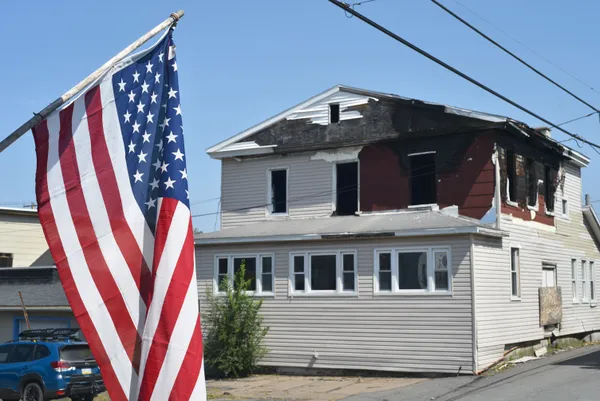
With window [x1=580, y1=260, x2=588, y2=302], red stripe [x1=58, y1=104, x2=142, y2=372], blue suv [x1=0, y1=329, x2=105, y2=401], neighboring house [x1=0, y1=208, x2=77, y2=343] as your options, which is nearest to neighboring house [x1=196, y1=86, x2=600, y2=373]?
window [x1=580, y1=260, x2=588, y2=302]

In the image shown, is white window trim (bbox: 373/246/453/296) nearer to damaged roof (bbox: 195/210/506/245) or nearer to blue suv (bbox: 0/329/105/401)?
damaged roof (bbox: 195/210/506/245)

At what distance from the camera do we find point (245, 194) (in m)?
29.3

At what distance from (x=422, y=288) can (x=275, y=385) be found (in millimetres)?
5154

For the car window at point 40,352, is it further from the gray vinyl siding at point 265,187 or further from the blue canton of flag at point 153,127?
the blue canton of flag at point 153,127

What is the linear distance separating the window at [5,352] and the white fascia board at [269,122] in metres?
11.2

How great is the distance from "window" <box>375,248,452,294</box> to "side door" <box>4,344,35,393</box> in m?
10.1

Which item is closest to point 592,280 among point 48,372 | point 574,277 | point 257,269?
point 574,277

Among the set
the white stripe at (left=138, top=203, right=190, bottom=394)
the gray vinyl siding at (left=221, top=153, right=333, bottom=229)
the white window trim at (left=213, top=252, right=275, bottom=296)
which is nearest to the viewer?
the white stripe at (left=138, top=203, right=190, bottom=394)

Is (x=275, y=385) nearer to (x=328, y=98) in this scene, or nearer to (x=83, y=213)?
(x=328, y=98)

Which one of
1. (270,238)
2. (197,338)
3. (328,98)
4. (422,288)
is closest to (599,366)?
(422,288)

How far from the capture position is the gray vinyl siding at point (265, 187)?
27.8 meters

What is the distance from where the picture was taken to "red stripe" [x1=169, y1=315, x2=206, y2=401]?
644cm

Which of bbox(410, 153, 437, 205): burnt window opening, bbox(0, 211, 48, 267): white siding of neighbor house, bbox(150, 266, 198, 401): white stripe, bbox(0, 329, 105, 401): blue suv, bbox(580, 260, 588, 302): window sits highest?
bbox(410, 153, 437, 205): burnt window opening

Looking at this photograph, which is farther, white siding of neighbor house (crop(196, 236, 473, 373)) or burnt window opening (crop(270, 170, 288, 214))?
burnt window opening (crop(270, 170, 288, 214))
